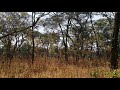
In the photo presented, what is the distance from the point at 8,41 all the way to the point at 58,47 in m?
5.88

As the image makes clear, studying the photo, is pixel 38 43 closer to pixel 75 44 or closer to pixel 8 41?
pixel 75 44

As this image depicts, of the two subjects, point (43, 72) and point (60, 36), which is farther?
point (60, 36)

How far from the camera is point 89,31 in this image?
1708 centimetres

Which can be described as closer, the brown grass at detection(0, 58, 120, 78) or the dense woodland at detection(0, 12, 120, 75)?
the brown grass at detection(0, 58, 120, 78)

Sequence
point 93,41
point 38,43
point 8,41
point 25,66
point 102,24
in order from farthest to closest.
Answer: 1. point 102,24
2. point 38,43
3. point 93,41
4. point 8,41
5. point 25,66

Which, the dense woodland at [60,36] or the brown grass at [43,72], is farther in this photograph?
the dense woodland at [60,36]

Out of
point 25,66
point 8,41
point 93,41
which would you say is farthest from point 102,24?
point 25,66
